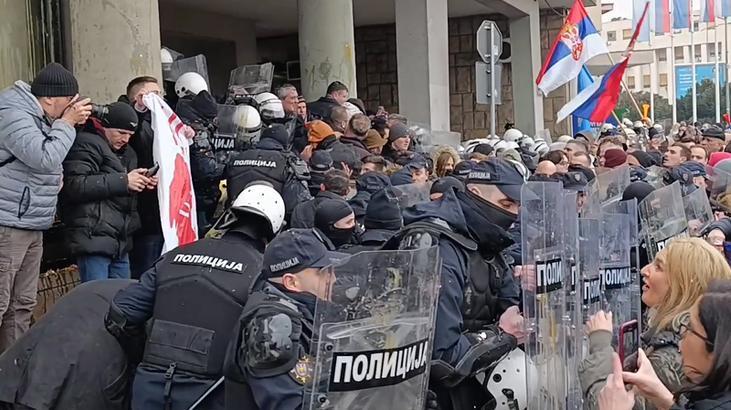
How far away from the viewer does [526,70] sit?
2338 cm

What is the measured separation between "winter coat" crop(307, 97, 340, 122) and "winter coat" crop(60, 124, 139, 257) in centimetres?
423

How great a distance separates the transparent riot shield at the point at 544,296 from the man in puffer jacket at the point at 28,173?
3012 mm

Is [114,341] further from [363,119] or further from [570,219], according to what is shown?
[363,119]

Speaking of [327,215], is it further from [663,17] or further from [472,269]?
[663,17]

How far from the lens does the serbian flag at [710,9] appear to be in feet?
124

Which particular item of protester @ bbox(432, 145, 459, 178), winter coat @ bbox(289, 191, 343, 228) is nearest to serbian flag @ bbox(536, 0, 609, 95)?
protester @ bbox(432, 145, 459, 178)

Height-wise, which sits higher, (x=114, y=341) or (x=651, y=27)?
(x=651, y=27)

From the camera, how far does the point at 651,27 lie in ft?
127

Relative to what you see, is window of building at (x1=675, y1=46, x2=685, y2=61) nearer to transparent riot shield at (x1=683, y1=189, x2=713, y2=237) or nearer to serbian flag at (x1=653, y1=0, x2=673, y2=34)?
serbian flag at (x1=653, y1=0, x2=673, y2=34)

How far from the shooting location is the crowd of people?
3.14 m

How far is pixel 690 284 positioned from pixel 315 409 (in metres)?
1.87

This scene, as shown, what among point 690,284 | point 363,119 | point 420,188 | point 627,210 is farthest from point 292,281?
point 363,119

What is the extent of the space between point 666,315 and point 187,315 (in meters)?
1.96

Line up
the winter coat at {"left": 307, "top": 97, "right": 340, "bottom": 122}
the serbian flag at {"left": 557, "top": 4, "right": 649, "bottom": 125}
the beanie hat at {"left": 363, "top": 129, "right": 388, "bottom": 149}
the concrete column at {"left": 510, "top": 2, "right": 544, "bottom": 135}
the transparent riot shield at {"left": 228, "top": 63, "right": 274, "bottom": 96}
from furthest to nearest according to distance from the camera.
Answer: the concrete column at {"left": 510, "top": 2, "right": 544, "bottom": 135} < the serbian flag at {"left": 557, "top": 4, "right": 649, "bottom": 125} < the winter coat at {"left": 307, "top": 97, "right": 340, "bottom": 122} < the beanie hat at {"left": 363, "top": 129, "right": 388, "bottom": 149} < the transparent riot shield at {"left": 228, "top": 63, "right": 274, "bottom": 96}
